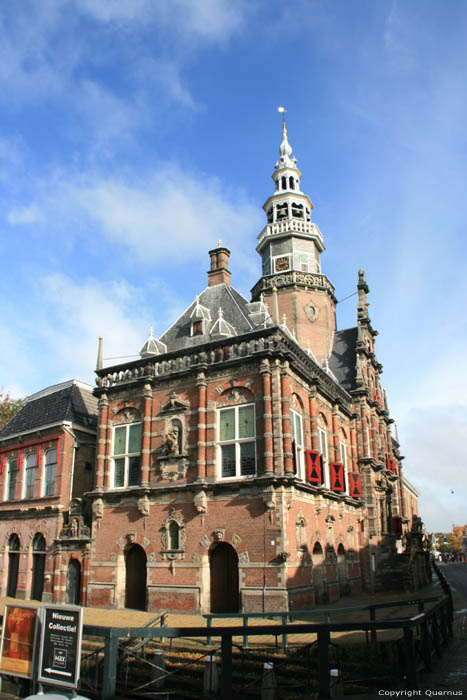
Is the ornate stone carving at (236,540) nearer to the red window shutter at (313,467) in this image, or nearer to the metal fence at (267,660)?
the red window shutter at (313,467)

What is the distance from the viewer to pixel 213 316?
90.3 ft

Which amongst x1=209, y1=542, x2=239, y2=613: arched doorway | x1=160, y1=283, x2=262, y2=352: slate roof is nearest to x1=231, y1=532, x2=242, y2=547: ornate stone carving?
x1=209, y1=542, x2=239, y2=613: arched doorway

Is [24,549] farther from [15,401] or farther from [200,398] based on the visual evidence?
[15,401]

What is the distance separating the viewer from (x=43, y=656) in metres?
7.46

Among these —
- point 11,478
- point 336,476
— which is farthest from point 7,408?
point 336,476

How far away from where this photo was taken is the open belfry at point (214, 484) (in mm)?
20328

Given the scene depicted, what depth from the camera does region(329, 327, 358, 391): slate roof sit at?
35.9 metres

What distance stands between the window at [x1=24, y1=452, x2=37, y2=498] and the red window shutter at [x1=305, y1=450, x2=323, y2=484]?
48.7ft

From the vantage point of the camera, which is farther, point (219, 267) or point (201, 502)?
point (219, 267)

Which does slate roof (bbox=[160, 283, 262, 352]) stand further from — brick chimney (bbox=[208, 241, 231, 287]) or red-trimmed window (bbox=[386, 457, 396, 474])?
red-trimmed window (bbox=[386, 457, 396, 474])

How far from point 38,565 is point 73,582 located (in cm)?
312

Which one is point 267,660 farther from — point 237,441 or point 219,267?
point 219,267

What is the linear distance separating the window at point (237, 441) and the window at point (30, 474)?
12.3 meters

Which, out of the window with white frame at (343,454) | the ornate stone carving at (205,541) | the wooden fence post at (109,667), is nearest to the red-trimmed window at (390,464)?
the window with white frame at (343,454)
